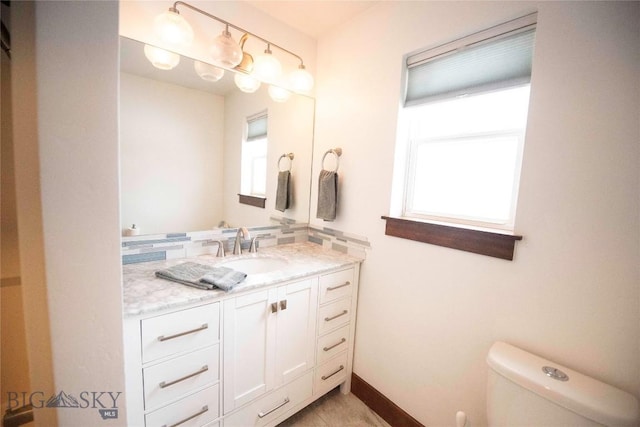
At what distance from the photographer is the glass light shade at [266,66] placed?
157 centimetres

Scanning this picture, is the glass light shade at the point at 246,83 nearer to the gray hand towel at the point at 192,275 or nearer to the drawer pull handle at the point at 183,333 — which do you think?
the gray hand towel at the point at 192,275

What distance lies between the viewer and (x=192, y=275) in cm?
117

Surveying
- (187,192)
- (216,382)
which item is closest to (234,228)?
(187,192)

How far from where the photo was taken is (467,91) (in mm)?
1225

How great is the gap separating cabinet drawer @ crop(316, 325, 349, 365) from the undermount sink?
1.67 ft

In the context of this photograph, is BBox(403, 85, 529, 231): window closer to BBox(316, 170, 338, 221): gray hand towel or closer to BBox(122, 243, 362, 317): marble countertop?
BBox(316, 170, 338, 221): gray hand towel

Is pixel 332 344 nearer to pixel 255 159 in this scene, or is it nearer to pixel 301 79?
pixel 255 159

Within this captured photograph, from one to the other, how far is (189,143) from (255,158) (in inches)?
17.0

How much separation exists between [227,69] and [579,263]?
1.92 metres

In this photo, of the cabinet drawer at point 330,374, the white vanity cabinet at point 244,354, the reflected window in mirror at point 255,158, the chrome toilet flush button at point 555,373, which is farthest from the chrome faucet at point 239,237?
the chrome toilet flush button at point 555,373

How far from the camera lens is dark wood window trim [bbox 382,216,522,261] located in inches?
42.9

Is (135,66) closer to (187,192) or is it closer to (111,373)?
(187,192)

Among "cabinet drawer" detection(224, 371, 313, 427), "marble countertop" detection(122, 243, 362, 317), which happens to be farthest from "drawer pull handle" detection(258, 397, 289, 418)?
"marble countertop" detection(122, 243, 362, 317)

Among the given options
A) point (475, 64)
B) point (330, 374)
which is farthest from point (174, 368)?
point (475, 64)
